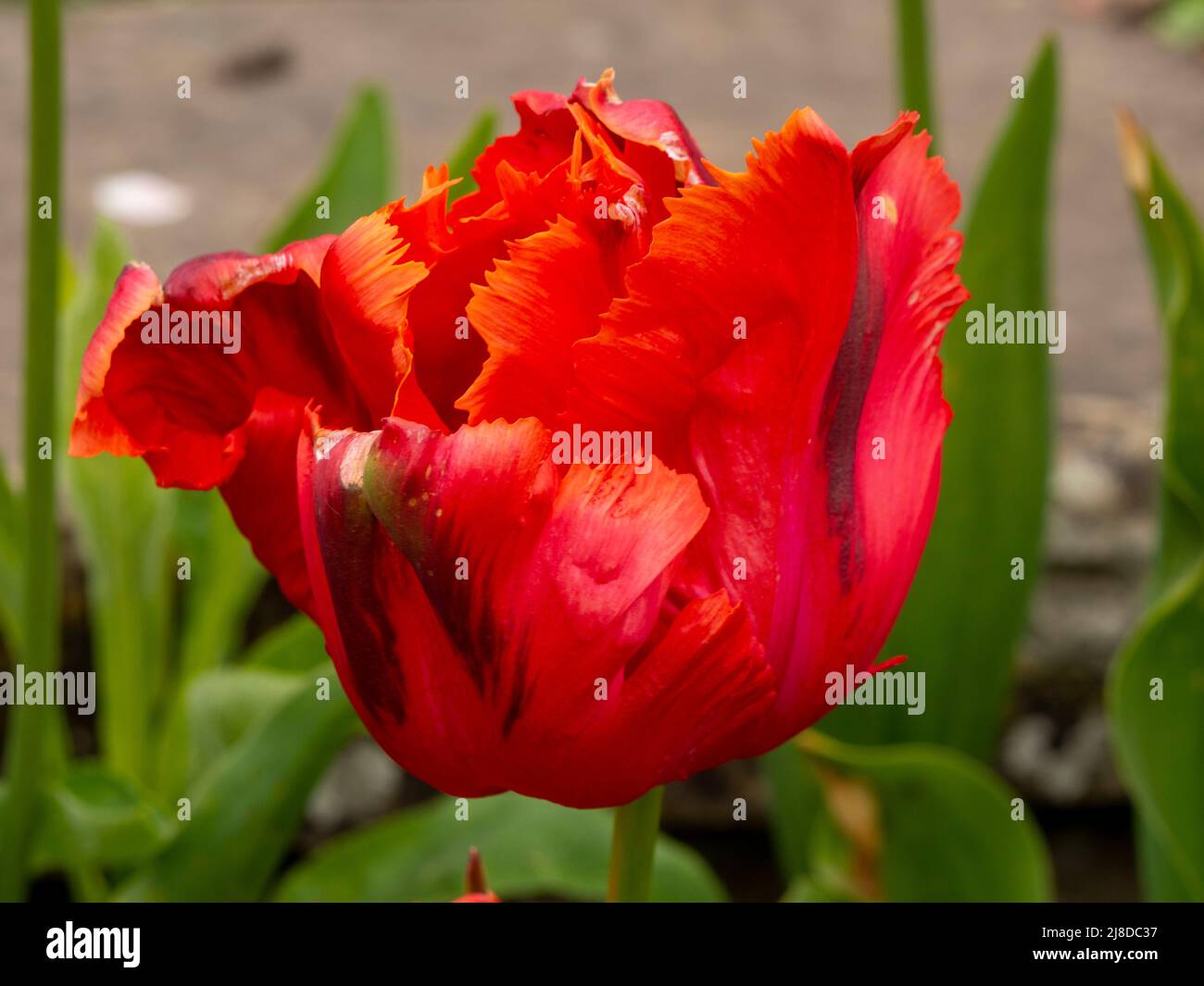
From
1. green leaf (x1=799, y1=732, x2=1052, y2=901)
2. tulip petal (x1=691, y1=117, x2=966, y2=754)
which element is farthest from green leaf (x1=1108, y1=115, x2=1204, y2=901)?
tulip petal (x1=691, y1=117, x2=966, y2=754)

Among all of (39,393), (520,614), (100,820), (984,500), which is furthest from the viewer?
(984,500)

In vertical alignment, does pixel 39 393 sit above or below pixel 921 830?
above

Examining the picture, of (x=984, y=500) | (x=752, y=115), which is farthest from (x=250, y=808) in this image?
(x=752, y=115)

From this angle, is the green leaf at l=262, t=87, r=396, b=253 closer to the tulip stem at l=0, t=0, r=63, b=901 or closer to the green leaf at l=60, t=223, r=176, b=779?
the green leaf at l=60, t=223, r=176, b=779

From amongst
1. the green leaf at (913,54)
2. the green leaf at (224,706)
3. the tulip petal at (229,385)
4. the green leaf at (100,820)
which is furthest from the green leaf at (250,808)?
the green leaf at (913,54)

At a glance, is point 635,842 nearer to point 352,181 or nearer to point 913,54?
point 913,54

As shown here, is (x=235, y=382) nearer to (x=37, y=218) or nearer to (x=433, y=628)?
(x=433, y=628)
